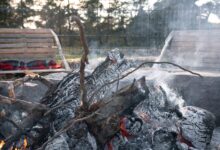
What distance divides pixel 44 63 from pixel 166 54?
267 cm

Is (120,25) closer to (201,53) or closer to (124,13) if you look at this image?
(124,13)

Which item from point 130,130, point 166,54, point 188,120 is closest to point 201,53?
point 166,54

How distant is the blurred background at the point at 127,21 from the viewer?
659cm

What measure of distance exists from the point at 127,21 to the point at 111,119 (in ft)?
20.4

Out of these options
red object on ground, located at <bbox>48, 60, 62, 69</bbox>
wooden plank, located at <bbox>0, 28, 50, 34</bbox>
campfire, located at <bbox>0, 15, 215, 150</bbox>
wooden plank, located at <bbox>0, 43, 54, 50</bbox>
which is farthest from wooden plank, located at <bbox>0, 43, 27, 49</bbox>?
campfire, located at <bbox>0, 15, 215, 150</bbox>

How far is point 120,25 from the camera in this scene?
321 inches

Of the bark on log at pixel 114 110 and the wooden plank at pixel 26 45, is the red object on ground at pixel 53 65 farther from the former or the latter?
the bark on log at pixel 114 110

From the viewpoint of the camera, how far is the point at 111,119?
217 centimetres

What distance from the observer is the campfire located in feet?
7.27

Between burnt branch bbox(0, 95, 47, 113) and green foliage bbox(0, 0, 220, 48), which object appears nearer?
burnt branch bbox(0, 95, 47, 113)

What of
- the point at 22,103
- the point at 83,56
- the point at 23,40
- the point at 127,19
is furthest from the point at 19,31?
the point at 83,56

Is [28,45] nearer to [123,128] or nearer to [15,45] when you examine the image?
[15,45]

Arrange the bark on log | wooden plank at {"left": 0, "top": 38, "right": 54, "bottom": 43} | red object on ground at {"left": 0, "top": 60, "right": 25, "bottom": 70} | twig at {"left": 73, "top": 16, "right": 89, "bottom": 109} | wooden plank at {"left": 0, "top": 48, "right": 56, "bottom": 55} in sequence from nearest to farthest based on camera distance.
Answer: twig at {"left": 73, "top": 16, "right": 89, "bottom": 109} → the bark on log → red object on ground at {"left": 0, "top": 60, "right": 25, "bottom": 70} → wooden plank at {"left": 0, "top": 48, "right": 56, "bottom": 55} → wooden plank at {"left": 0, "top": 38, "right": 54, "bottom": 43}

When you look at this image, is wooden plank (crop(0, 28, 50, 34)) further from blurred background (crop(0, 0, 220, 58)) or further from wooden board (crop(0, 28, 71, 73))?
blurred background (crop(0, 0, 220, 58))
